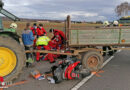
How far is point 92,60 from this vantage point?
4.82 meters

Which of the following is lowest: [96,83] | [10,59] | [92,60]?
[96,83]

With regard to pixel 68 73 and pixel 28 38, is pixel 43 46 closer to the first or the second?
pixel 28 38

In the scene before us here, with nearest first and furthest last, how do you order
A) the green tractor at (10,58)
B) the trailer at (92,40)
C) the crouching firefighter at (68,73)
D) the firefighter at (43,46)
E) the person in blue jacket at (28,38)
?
the green tractor at (10,58) → the crouching firefighter at (68,73) → the trailer at (92,40) → the person in blue jacket at (28,38) → the firefighter at (43,46)

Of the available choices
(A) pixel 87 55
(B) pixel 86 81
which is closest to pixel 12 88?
(B) pixel 86 81

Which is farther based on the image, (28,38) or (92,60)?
(28,38)

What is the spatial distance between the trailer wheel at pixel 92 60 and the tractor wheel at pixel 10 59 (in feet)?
6.88

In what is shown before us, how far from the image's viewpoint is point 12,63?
366 centimetres

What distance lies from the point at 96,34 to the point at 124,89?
1934 mm

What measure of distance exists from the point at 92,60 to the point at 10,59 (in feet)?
8.72

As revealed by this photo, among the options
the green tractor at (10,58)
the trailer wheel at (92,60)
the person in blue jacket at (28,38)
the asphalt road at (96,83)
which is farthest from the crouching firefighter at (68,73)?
the person in blue jacket at (28,38)

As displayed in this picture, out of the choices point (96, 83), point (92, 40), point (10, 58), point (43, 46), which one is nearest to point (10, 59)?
point (10, 58)

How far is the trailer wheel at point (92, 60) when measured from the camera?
4.72 meters

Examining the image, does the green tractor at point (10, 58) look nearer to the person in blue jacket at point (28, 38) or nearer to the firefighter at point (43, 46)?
the person in blue jacket at point (28, 38)

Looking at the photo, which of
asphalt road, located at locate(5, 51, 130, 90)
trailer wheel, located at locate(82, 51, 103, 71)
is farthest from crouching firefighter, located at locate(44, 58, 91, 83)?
trailer wheel, located at locate(82, 51, 103, 71)
